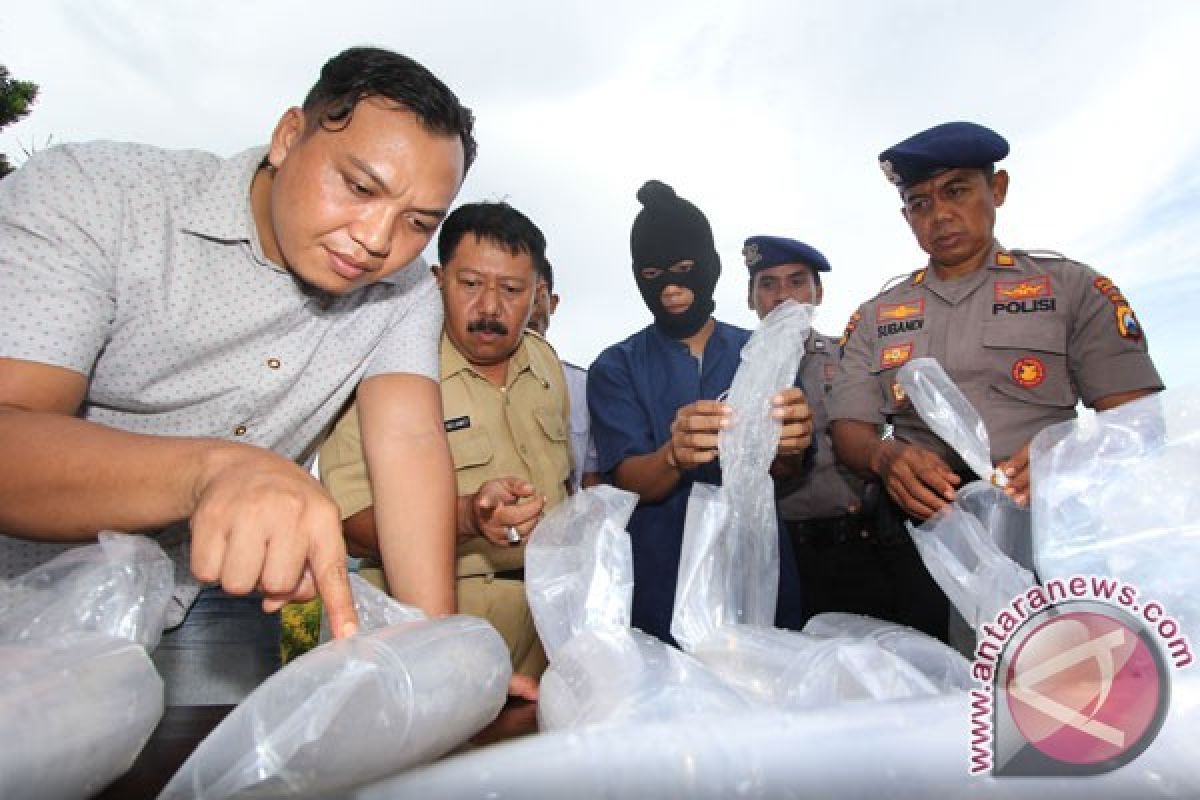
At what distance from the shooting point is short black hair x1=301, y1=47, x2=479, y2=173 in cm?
105

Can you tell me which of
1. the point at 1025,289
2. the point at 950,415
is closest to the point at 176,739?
the point at 950,415

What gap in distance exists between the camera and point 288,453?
4.17 ft

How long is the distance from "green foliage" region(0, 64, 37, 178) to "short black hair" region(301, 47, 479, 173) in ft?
28.4

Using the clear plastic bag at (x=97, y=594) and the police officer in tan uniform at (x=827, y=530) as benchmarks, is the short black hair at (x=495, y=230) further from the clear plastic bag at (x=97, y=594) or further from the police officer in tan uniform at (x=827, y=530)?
the clear plastic bag at (x=97, y=594)

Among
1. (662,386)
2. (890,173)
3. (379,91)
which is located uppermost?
(890,173)

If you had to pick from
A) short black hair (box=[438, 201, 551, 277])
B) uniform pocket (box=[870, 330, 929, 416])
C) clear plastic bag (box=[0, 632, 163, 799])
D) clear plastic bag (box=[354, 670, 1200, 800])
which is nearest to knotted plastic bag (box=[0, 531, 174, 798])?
clear plastic bag (box=[0, 632, 163, 799])

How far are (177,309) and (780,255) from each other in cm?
257

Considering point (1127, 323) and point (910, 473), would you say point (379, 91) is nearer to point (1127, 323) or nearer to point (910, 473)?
point (910, 473)

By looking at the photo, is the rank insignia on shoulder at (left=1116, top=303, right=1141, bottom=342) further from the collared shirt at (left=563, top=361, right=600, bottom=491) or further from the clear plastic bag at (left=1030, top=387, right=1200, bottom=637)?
the collared shirt at (left=563, top=361, right=600, bottom=491)

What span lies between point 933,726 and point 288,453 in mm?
1078

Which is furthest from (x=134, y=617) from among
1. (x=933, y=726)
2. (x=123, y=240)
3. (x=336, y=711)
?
(x=933, y=726)

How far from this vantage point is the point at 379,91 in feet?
3.47

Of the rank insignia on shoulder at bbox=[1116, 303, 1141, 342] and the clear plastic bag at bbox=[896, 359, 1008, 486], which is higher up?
the rank insignia on shoulder at bbox=[1116, 303, 1141, 342]

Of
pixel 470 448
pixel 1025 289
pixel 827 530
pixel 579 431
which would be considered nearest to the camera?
pixel 1025 289
